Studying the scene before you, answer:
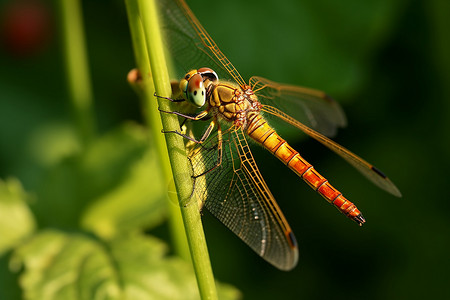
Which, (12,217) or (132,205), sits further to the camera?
(132,205)

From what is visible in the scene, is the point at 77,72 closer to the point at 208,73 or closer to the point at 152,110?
the point at 208,73

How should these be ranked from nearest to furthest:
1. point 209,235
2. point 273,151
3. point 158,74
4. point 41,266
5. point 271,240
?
1. point 158,74
2. point 271,240
3. point 41,266
4. point 273,151
5. point 209,235

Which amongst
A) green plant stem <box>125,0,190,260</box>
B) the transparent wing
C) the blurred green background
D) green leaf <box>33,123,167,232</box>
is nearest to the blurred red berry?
the blurred green background

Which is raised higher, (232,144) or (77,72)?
(77,72)

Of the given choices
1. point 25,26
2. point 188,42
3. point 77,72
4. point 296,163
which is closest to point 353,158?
point 296,163

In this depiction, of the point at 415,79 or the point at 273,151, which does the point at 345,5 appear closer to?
the point at 415,79

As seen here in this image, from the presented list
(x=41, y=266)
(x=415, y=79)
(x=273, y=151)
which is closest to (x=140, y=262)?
(x=41, y=266)
